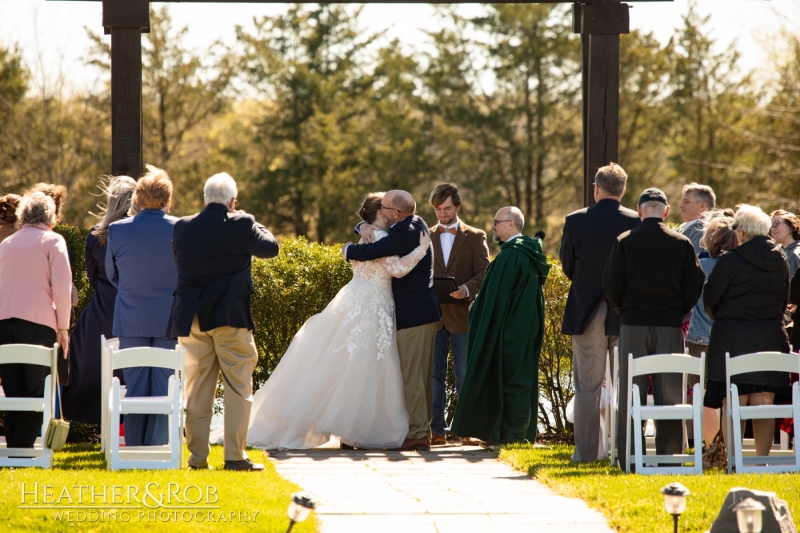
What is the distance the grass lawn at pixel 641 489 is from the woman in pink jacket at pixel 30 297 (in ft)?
11.3

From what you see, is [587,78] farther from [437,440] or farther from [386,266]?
[437,440]

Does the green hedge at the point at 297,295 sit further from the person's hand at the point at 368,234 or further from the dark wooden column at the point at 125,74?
the dark wooden column at the point at 125,74

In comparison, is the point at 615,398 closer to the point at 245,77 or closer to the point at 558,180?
the point at 558,180

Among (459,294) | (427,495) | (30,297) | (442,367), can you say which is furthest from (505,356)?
(30,297)

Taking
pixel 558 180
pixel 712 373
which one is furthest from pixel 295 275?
pixel 558 180

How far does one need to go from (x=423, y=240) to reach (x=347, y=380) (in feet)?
4.21

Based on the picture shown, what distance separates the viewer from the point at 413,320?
26.1 ft

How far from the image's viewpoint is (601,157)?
899 centimetres

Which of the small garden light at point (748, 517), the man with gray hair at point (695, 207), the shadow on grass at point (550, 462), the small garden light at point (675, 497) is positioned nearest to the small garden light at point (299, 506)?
the small garden light at point (675, 497)

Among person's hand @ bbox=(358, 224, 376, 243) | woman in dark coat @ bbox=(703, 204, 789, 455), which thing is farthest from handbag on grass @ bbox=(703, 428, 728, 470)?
person's hand @ bbox=(358, 224, 376, 243)

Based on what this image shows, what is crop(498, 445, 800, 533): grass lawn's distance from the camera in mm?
5047

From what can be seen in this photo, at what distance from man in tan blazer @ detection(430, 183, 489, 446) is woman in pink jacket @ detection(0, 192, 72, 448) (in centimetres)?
322

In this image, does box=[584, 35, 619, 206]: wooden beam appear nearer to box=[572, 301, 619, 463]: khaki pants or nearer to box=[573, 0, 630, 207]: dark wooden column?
box=[573, 0, 630, 207]: dark wooden column

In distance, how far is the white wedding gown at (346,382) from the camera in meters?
7.83
